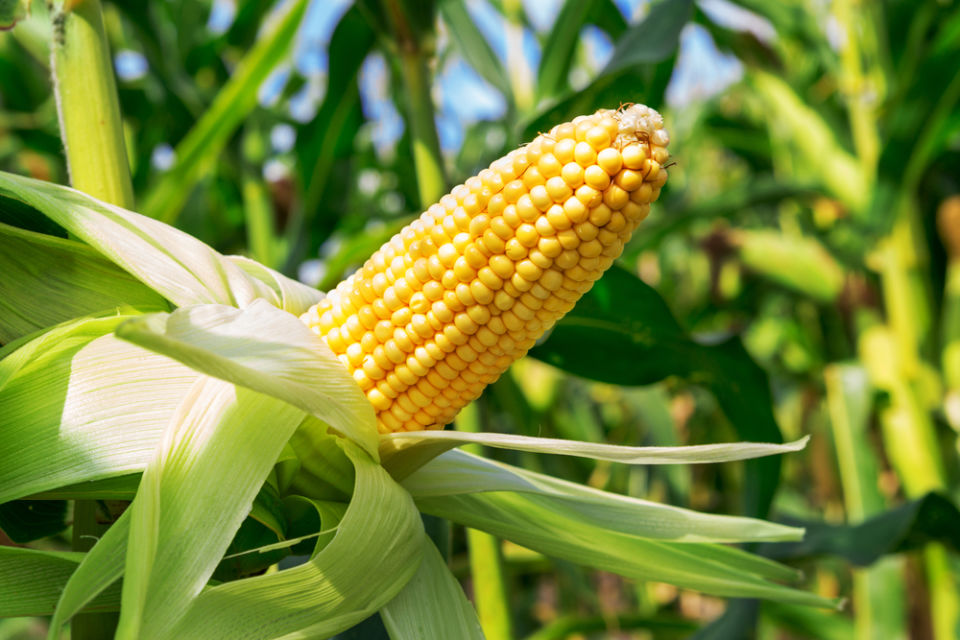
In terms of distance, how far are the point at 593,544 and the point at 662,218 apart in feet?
3.87

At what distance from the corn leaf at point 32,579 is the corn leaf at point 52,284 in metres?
0.14

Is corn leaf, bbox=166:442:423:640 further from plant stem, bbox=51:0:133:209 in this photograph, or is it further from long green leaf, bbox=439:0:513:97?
long green leaf, bbox=439:0:513:97

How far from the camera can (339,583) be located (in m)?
0.45

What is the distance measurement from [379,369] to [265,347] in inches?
4.7

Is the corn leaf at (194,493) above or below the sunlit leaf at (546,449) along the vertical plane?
above

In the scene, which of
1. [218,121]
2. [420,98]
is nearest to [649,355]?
[420,98]

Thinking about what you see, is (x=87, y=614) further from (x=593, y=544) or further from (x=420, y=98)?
(x=420, y=98)

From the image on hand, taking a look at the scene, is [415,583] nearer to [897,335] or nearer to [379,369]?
[379,369]

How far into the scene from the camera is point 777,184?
165 centimetres

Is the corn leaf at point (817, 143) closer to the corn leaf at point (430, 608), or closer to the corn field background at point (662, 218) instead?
the corn field background at point (662, 218)

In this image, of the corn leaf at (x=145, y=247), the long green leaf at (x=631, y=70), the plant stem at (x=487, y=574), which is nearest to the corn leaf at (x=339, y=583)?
the corn leaf at (x=145, y=247)

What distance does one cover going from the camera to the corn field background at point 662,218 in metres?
0.87

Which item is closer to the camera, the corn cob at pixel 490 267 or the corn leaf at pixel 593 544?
the corn cob at pixel 490 267

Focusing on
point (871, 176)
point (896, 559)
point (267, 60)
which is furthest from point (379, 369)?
point (871, 176)
